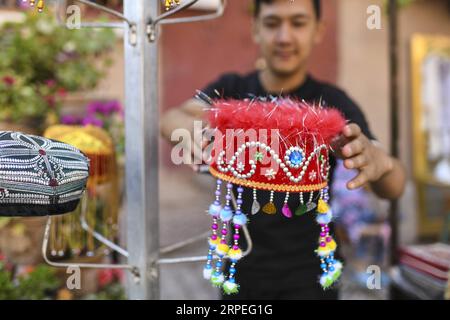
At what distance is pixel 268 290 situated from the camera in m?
1.35

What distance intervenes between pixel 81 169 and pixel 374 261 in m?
2.77

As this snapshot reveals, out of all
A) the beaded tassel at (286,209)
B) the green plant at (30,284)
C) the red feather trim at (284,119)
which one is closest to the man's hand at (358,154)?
the red feather trim at (284,119)

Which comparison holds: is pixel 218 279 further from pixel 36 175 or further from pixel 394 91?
pixel 394 91

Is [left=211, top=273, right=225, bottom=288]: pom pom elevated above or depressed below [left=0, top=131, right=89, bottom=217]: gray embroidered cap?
below

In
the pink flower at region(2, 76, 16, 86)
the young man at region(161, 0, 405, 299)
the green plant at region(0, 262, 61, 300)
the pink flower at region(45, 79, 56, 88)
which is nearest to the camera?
the young man at region(161, 0, 405, 299)

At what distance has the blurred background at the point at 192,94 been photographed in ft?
5.86

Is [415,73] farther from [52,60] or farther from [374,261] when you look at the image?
[52,60]

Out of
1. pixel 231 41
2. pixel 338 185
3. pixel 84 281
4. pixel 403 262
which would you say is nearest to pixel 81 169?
pixel 84 281

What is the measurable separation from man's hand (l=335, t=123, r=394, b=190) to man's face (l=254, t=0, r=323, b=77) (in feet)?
1.60

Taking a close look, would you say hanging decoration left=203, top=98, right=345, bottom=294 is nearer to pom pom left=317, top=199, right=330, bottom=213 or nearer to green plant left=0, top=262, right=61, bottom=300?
pom pom left=317, top=199, right=330, bottom=213

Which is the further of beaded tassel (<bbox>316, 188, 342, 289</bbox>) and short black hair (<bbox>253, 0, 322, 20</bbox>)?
short black hair (<bbox>253, 0, 322, 20</bbox>)

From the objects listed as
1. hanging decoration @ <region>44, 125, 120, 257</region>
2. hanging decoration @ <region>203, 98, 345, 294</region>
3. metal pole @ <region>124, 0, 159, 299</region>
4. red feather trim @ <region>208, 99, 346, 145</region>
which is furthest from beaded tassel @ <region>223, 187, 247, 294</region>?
hanging decoration @ <region>44, 125, 120, 257</region>

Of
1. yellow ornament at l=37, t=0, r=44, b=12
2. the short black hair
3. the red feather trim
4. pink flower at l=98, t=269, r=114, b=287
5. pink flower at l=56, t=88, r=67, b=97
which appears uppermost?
the short black hair

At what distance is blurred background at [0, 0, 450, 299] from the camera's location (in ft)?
5.86
